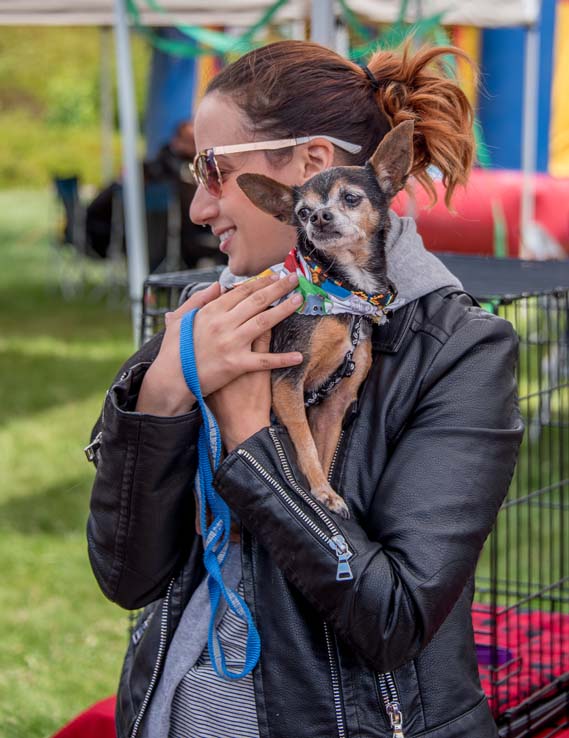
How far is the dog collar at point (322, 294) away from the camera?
1.48 metres

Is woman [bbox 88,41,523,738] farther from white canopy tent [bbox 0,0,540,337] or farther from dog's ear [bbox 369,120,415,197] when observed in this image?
white canopy tent [bbox 0,0,540,337]

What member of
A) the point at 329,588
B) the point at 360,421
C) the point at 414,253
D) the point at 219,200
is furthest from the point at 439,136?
the point at 329,588

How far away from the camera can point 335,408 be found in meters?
1.52

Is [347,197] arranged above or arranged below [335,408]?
above

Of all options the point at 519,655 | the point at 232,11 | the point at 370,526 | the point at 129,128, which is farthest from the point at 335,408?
the point at 232,11

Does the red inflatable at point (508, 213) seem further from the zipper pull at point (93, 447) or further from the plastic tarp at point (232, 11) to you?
the zipper pull at point (93, 447)

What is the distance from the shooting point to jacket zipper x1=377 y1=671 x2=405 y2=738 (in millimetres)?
1443

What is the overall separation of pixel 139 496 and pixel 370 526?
34 centimetres

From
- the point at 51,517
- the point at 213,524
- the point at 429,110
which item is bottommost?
the point at 51,517

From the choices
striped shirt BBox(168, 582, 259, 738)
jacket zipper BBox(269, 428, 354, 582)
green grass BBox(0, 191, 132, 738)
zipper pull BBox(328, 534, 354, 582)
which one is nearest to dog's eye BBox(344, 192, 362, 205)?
jacket zipper BBox(269, 428, 354, 582)

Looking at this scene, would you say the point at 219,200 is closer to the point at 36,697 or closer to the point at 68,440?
the point at 36,697

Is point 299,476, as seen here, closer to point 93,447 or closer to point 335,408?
point 335,408

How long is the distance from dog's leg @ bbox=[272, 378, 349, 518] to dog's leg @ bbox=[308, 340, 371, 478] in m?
0.04

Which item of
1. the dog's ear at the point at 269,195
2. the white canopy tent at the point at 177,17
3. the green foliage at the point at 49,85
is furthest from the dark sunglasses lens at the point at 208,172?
the green foliage at the point at 49,85
